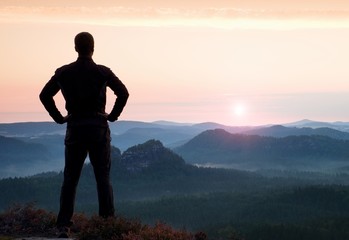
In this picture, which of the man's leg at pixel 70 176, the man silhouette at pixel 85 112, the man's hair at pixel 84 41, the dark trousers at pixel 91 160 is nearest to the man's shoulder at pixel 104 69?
the man silhouette at pixel 85 112

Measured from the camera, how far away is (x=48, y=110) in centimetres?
1360

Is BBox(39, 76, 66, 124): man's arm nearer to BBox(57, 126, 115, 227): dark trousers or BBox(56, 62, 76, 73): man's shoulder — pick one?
BBox(56, 62, 76, 73): man's shoulder

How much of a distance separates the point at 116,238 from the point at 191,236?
1.89 meters

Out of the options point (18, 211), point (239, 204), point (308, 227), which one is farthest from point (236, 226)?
point (18, 211)

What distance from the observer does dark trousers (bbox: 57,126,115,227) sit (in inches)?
520

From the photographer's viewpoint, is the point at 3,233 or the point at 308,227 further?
the point at 308,227

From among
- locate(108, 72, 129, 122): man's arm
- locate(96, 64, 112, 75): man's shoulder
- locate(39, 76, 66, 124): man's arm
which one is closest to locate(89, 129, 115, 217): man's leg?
locate(108, 72, 129, 122): man's arm

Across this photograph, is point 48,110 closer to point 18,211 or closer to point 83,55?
point 83,55

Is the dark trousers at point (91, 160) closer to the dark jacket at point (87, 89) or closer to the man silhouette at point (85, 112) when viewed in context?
the man silhouette at point (85, 112)

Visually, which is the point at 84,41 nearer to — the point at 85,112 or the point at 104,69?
the point at 104,69

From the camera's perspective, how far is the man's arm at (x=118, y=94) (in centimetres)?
1318

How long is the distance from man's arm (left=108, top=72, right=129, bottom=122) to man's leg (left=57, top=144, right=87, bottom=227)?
1.18 metres

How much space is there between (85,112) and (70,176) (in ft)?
5.48

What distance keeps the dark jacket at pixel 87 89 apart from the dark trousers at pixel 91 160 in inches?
14.8
